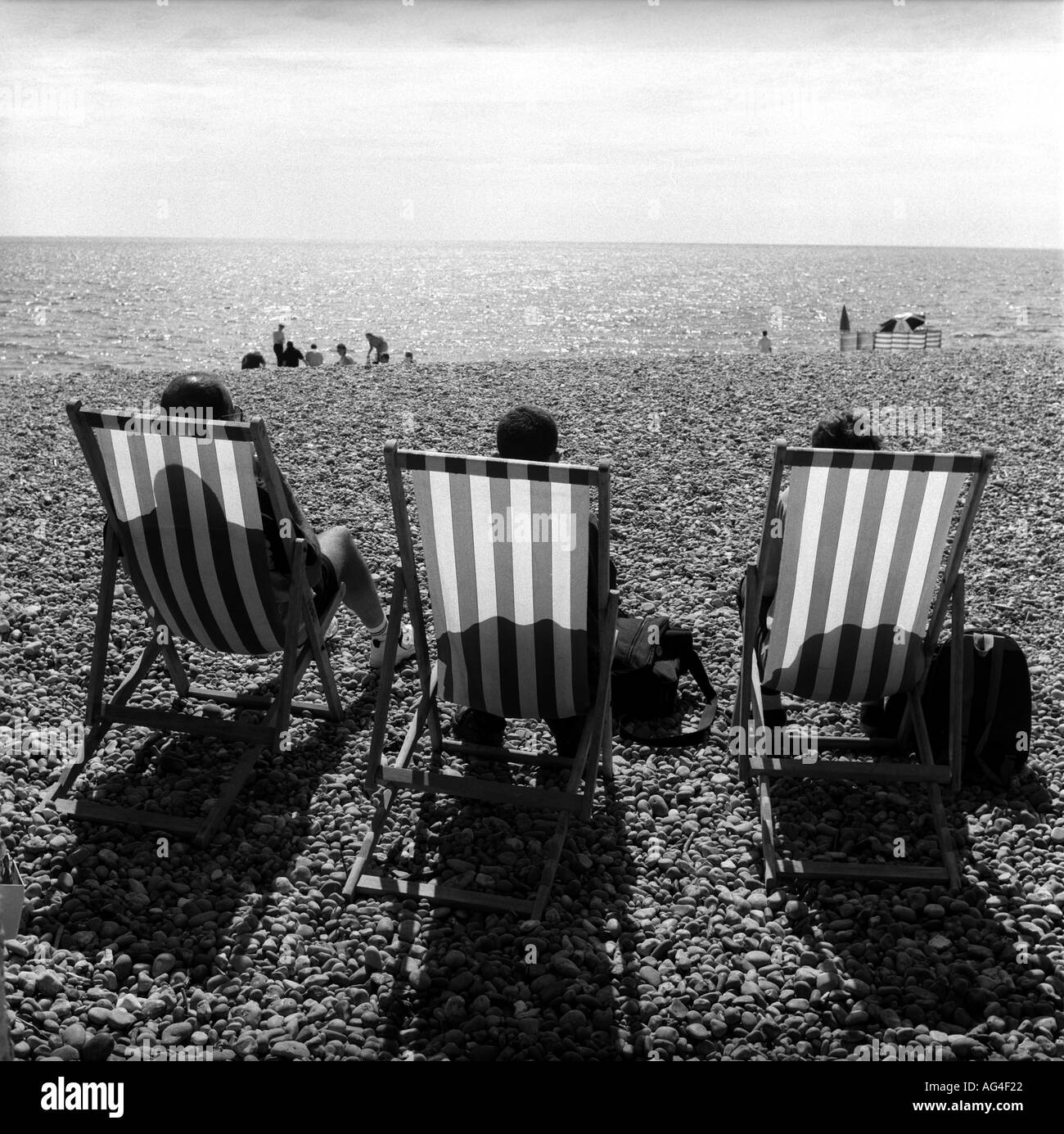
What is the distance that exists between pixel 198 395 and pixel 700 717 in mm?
2094

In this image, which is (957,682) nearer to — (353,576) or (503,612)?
(503,612)

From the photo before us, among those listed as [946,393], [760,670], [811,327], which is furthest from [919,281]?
[760,670]

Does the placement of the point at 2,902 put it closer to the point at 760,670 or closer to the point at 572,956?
the point at 572,956

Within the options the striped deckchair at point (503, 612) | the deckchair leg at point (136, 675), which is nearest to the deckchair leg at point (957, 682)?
the striped deckchair at point (503, 612)

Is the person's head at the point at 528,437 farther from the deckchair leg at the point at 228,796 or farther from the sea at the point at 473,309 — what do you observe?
the sea at the point at 473,309

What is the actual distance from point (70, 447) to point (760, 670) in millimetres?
6186

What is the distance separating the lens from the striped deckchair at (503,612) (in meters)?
3.04

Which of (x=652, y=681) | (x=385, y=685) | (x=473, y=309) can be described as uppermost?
(x=385, y=685)

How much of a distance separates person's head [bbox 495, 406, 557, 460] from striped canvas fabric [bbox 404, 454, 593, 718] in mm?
325

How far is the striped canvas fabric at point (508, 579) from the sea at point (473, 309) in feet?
32.8

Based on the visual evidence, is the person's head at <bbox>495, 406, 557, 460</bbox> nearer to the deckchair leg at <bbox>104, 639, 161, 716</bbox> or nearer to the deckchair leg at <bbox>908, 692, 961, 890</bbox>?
the deckchair leg at <bbox>908, 692, 961, 890</bbox>

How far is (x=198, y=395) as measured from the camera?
3.58 m

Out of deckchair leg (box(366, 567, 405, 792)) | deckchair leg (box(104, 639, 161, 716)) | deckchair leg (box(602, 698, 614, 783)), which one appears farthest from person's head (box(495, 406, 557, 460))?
deckchair leg (box(104, 639, 161, 716))

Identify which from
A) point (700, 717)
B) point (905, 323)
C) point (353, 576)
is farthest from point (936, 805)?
point (905, 323)
